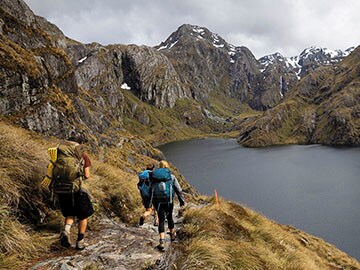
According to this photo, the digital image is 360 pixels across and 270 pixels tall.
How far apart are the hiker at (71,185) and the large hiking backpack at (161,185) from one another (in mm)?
1755

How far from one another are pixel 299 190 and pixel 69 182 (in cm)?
8300

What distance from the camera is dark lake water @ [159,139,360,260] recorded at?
5407 cm

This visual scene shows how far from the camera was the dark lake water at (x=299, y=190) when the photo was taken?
5407cm

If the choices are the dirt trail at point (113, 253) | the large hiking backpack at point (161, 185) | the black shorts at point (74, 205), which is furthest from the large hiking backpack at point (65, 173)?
the large hiking backpack at point (161, 185)

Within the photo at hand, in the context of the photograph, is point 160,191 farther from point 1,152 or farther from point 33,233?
point 1,152

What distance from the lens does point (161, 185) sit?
757cm

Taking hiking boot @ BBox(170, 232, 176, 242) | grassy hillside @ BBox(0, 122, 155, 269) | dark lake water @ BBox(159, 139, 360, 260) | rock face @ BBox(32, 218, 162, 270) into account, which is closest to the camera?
grassy hillside @ BBox(0, 122, 155, 269)

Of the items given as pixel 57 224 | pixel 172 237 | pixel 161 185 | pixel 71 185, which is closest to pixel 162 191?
pixel 161 185

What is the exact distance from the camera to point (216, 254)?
6723 millimetres

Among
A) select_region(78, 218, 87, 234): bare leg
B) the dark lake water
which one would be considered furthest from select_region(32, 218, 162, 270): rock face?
the dark lake water

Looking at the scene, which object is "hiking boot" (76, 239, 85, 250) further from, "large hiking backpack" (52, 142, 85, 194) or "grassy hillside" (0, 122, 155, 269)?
"large hiking backpack" (52, 142, 85, 194)

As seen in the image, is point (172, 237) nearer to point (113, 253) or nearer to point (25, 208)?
point (113, 253)

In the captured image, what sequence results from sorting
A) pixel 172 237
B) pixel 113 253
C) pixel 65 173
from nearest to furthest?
pixel 65 173 < pixel 113 253 < pixel 172 237

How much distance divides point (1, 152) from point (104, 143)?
47.4 m
